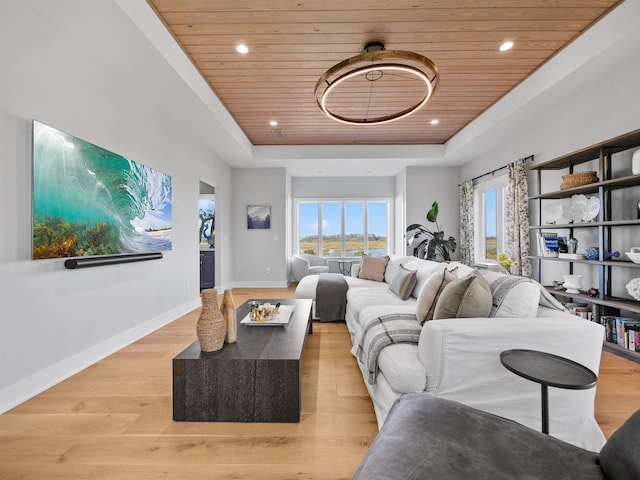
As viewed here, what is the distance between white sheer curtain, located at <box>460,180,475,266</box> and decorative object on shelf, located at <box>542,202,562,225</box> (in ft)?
6.16

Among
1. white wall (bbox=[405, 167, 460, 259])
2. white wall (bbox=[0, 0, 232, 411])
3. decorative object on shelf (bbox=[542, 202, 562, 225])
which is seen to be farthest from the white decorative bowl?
white wall (bbox=[0, 0, 232, 411])

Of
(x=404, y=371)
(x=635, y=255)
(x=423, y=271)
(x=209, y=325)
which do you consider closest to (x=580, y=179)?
(x=635, y=255)

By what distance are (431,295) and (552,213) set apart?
98.2 inches

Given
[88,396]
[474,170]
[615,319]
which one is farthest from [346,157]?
[88,396]

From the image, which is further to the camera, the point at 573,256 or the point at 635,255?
the point at 573,256

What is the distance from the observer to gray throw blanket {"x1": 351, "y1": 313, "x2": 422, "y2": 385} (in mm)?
1764

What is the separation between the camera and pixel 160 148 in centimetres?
346

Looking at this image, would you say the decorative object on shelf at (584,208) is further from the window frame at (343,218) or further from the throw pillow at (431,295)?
the window frame at (343,218)

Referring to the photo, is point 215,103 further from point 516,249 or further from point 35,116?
point 516,249

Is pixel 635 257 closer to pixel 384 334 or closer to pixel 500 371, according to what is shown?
pixel 500 371

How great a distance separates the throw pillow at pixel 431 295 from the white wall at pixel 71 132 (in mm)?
2626

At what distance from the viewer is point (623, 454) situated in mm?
721

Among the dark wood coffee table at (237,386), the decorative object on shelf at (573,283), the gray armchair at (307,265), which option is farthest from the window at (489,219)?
the dark wood coffee table at (237,386)

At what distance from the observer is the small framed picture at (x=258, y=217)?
612cm
